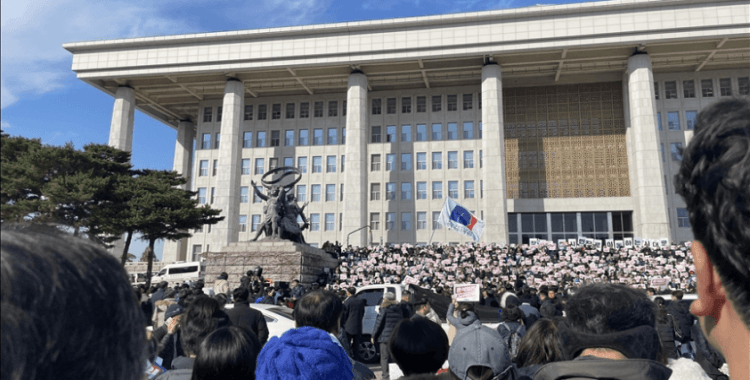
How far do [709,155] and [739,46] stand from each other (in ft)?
186

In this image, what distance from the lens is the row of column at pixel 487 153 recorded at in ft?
150

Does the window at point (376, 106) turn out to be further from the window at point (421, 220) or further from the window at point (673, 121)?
the window at point (673, 121)

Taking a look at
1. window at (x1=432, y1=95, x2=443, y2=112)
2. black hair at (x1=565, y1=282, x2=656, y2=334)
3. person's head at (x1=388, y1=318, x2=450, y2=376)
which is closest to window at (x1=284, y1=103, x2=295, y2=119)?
window at (x1=432, y1=95, x2=443, y2=112)

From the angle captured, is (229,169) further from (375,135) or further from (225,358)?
(225,358)

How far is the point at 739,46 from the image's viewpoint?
4744 cm

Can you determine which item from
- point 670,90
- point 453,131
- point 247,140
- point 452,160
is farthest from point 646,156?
point 247,140

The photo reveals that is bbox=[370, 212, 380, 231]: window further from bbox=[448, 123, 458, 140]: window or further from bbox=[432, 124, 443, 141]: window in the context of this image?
bbox=[448, 123, 458, 140]: window

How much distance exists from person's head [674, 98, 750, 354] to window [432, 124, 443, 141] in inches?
2164

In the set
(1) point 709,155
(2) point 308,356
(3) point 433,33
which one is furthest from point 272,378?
(3) point 433,33

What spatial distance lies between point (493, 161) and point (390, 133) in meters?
12.8

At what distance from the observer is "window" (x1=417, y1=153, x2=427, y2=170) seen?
55219mm

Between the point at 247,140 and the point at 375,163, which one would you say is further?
the point at 247,140

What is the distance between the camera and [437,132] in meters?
55.9

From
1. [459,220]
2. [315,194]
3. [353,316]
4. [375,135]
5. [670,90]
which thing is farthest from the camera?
[375,135]
